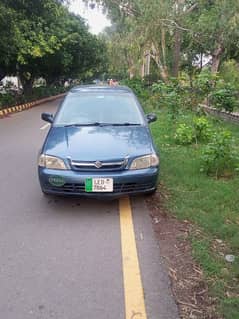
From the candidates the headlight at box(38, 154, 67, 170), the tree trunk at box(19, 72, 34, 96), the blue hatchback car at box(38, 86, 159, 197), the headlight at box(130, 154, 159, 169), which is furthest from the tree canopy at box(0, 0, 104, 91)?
the headlight at box(130, 154, 159, 169)

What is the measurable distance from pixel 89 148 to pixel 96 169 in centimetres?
38

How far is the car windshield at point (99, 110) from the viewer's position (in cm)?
620

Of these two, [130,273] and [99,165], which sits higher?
[99,165]

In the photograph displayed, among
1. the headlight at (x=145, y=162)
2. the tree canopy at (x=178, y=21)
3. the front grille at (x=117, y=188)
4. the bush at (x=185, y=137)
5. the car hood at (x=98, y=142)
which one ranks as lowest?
the bush at (x=185, y=137)

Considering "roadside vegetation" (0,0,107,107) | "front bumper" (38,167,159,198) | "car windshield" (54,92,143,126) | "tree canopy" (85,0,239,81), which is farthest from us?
"tree canopy" (85,0,239,81)

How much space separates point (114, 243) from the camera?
13.7ft

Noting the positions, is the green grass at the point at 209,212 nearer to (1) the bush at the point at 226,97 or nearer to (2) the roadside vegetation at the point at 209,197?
(2) the roadside vegetation at the point at 209,197

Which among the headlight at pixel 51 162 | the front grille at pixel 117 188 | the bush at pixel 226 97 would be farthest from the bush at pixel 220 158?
the bush at pixel 226 97

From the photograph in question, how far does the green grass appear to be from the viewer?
10.7ft

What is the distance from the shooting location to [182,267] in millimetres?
3609

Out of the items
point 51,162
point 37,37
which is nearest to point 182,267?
point 51,162

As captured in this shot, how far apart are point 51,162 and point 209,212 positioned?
2.16 metres

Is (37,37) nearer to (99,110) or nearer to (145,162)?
(99,110)

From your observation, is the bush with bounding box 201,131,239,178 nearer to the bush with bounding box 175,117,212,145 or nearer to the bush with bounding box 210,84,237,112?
the bush with bounding box 175,117,212,145
